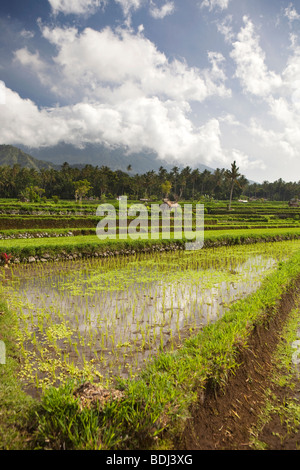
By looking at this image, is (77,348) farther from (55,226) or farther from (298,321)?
(55,226)

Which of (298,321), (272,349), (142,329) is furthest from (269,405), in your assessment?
(298,321)

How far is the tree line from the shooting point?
58719 millimetres

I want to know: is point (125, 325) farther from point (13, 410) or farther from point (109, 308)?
point (13, 410)

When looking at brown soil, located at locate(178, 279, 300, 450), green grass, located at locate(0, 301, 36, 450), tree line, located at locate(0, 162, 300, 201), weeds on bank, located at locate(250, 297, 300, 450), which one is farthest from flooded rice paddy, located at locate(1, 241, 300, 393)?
tree line, located at locate(0, 162, 300, 201)

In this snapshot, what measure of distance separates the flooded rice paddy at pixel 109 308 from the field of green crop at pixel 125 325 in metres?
0.03

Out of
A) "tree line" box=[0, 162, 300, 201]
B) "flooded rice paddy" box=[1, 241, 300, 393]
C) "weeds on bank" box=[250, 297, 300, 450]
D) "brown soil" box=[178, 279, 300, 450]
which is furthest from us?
"tree line" box=[0, 162, 300, 201]

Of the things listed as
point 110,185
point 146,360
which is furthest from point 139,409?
point 110,185

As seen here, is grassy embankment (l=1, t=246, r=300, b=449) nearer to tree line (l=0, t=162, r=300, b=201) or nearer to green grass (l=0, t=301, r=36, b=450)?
green grass (l=0, t=301, r=36, b=450)

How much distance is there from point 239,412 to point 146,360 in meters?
1.56

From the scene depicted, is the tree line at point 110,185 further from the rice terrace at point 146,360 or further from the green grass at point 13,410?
the green grass at point 13,410

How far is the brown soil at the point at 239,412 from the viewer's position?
2590 mm

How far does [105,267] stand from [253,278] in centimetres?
605

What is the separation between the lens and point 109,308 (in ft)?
20.2

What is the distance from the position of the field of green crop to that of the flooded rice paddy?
0.03 metres
